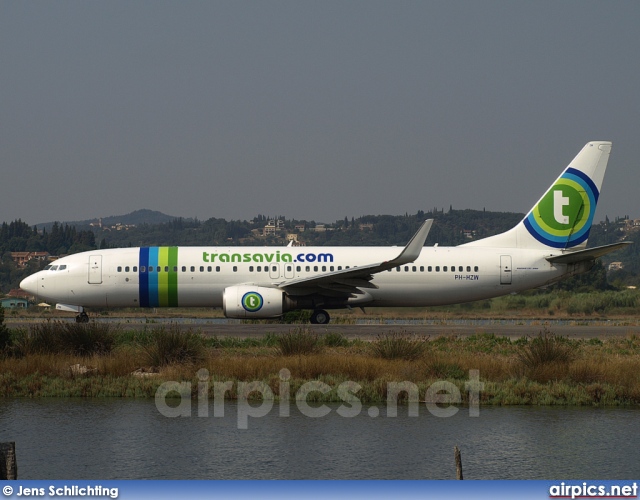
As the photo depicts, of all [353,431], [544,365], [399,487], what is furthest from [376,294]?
[399,487]

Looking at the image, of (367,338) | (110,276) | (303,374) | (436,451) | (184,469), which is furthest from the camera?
(110,276)

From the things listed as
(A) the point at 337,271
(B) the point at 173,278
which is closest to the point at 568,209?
(A) the point at 337,271

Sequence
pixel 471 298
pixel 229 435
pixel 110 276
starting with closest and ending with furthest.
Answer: pixel 229 435, pixel 110 276, pixel 471 298

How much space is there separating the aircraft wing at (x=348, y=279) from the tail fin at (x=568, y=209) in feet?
21.8

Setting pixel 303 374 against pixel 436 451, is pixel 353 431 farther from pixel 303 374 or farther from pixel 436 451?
pixel 303 374

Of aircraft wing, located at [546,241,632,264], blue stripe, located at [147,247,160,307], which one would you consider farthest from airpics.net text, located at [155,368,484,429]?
aircraft wing, located at [546,241,632,264]

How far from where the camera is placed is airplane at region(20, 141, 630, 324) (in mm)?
39875

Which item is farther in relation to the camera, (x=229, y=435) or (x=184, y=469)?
(x=229, y=435)

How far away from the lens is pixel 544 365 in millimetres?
25375

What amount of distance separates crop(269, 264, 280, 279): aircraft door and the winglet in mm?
4862

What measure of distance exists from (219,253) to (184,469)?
81.6ft

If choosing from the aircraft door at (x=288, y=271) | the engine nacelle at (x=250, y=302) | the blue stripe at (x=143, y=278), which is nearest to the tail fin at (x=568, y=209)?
the aircraft door at (x=288, y=271)

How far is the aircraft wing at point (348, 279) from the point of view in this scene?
1489 inches

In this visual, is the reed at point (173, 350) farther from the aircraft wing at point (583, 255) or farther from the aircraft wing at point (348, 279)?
the aircraft wing at point (583, 255)
